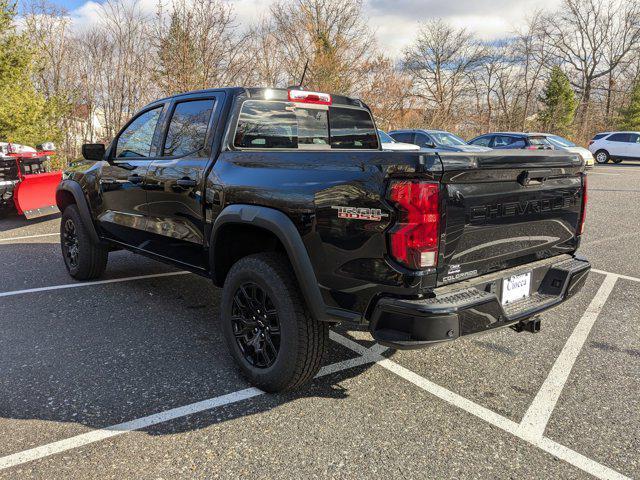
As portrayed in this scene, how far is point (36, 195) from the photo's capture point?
7988 millimetres

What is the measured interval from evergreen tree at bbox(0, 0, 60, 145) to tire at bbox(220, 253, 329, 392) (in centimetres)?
1055

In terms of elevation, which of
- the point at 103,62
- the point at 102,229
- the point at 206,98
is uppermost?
the point at 103,62

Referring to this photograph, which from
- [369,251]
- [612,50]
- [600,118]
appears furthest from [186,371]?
[612,50]

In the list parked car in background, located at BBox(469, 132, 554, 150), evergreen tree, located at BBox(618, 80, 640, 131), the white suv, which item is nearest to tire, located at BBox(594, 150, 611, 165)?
the white suv

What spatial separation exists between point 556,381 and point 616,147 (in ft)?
88.8

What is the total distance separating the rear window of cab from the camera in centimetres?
338

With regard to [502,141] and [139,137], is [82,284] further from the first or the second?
[502,141]

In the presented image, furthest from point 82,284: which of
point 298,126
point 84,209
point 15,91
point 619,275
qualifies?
point 15,91

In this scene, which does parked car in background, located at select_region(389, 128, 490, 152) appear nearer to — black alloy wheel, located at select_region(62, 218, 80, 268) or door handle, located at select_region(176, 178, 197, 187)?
black alloy wheel, located at select_region(62, 218, 80, 268)

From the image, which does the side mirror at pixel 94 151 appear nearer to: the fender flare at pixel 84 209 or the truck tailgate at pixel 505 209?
the fender flare at pixel 84 209

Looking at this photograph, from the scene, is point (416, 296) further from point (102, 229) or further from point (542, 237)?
point (102, 229)

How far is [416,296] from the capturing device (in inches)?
87.7

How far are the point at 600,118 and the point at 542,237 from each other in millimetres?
46231

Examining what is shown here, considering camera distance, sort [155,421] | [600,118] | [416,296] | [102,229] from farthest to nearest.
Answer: [600,118], [102,229], [155,421], [416,296]
